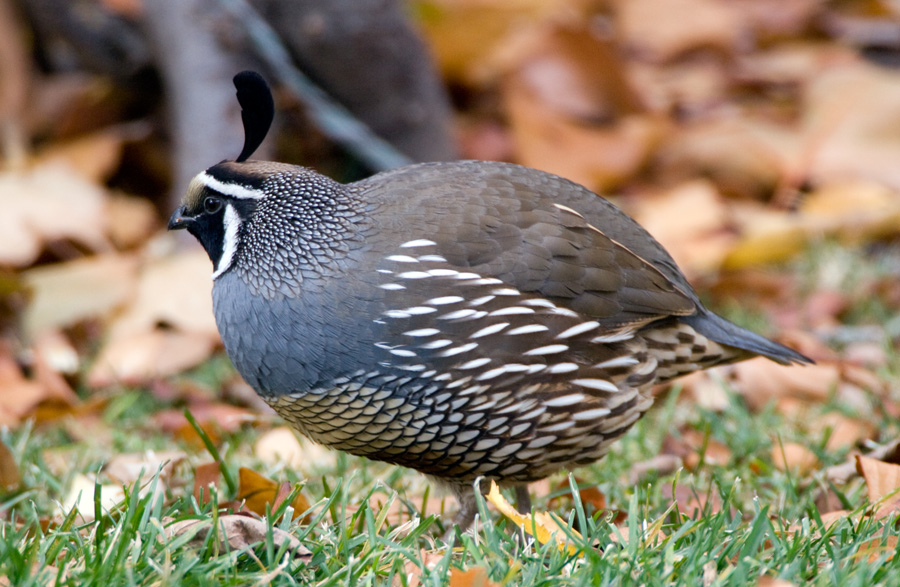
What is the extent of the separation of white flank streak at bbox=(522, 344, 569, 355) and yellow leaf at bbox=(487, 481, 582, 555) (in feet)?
1.62

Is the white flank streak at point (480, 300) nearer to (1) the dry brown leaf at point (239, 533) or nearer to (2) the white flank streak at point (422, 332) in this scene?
(2) the white flank streak at point (422, 332)

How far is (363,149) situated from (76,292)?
6.23 feet

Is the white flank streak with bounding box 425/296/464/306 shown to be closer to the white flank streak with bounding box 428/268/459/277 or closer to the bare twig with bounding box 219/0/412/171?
the white flank streak with bounding box 428/268/459/277

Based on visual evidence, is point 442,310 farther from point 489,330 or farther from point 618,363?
point 618,363

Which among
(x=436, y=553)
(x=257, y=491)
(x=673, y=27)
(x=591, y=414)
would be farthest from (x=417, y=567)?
(x=673, y=27)

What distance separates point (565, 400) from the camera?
10.7 feet

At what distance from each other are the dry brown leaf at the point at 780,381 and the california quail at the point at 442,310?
3.55 ft

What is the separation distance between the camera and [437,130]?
668 centimetres

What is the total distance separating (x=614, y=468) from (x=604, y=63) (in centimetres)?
395

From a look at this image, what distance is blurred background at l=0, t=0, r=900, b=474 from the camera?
5.45m

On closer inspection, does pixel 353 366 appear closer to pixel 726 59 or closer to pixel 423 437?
pixel 423 437

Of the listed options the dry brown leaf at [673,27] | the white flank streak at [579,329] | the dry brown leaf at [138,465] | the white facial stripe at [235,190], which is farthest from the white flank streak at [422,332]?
the dry brown leaf at [673,27]

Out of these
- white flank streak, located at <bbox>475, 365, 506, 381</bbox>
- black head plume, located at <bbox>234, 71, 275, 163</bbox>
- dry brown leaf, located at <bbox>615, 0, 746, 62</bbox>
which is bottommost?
white flank streak, located at <bbox>475, 365, 506, 381</bbox>

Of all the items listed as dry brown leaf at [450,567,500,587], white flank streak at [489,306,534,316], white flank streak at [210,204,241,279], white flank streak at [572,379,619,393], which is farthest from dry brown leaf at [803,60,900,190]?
dry brown leaf at [450,567,500,587]
